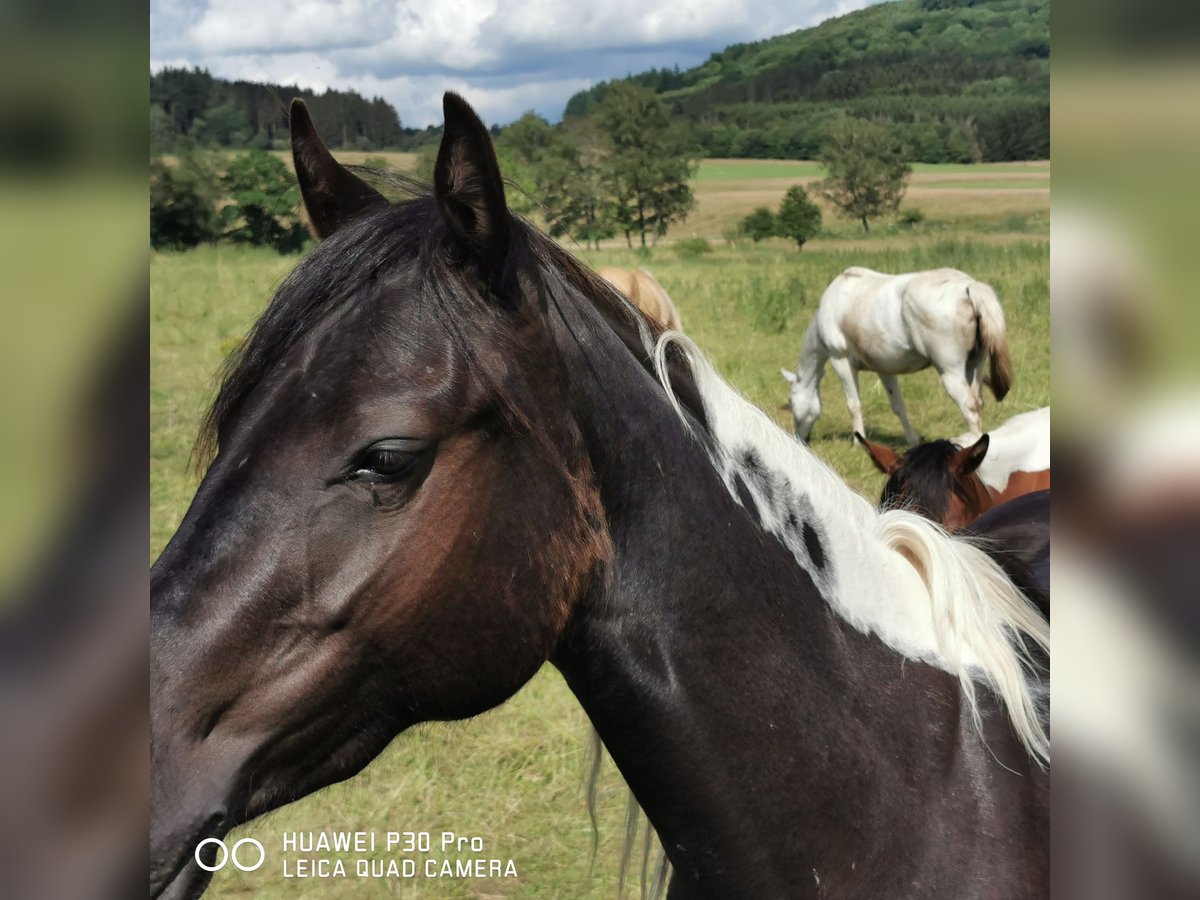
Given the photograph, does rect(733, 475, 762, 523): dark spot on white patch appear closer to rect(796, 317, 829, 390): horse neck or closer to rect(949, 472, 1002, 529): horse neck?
rect(949, 472, 1002, 529): horse neck

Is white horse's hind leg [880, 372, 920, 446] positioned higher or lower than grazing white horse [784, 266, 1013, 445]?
lower

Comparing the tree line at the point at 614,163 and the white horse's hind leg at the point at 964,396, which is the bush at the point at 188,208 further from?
the white horse's hind leg at the point at 964,396

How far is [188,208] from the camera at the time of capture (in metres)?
18.0

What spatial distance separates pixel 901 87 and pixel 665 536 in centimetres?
6826

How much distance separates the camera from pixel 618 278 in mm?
10828

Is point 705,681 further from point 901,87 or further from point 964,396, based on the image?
point 901,87

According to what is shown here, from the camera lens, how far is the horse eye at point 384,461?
4.20 ft

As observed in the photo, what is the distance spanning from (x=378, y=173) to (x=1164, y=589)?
4.77 ft

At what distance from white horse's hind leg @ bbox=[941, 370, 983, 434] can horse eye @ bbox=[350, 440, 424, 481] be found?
399 inches

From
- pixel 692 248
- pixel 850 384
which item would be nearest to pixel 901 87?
pixel 692 248

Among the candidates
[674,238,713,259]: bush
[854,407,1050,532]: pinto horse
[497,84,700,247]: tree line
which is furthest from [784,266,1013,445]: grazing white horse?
[674,238,713,259]: bush

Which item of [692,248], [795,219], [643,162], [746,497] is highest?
[643,162]

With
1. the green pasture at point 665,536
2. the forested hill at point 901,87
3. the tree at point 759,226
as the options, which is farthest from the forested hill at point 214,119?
the forested hill at point 901,87

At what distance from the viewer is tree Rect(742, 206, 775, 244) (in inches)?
1389
